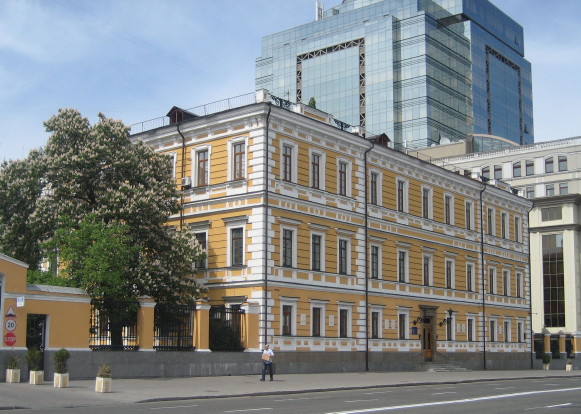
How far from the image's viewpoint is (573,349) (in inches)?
2822

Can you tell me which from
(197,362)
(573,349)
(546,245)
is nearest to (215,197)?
(197,362)

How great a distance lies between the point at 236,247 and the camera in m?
40.1

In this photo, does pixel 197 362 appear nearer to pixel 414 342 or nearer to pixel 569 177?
pixel 414 342

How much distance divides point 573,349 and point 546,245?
1823cm

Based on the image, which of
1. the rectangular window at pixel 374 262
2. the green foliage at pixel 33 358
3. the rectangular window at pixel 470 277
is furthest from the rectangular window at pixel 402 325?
the green foliage at pixel 33 358

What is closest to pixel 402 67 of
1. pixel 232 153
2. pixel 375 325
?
pixel 375 325

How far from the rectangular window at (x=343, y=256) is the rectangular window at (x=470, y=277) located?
15.0 meters

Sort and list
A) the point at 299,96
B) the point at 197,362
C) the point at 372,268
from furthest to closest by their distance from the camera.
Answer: the point at 299,96, the point at 372,268, the point at 197,362

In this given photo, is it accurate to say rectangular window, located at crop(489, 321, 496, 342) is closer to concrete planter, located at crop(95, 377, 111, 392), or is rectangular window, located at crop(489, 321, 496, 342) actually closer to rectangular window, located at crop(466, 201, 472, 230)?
rectangular window, located at crop(466, 201, 472, 230)

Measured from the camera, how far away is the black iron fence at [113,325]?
32.9 meters

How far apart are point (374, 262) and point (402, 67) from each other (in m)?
88.1

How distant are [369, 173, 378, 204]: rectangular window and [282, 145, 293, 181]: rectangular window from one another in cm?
732

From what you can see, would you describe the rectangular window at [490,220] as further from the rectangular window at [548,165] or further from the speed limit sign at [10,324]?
the speed limit sign at [10,324]

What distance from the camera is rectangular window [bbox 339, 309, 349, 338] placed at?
43.4m
